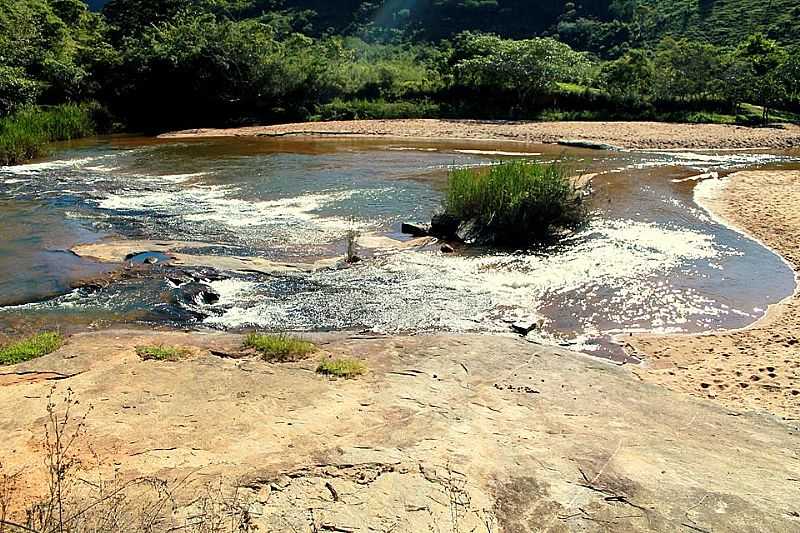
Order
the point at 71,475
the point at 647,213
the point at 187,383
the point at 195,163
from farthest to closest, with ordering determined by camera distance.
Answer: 1. the point at 195,163
2. the point at 647,213
3. the point at 187,383
4. the point at 71,475

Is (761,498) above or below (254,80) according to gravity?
below

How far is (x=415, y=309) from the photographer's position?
9.77m

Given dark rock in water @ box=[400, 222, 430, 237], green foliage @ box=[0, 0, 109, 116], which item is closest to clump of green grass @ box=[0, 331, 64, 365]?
dark rock in water @ box=[400, 222, 430, 237]

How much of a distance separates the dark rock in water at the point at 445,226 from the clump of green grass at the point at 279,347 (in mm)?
6572

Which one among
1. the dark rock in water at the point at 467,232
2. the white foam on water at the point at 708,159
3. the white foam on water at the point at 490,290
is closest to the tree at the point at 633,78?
the white foam on water at the point at 708,159

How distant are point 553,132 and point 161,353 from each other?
30.2 metres

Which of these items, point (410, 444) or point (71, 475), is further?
point (410, 444)

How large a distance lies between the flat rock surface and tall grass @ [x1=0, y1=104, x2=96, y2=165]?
21.0 metres

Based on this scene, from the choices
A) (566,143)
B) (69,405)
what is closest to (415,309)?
(69,405)

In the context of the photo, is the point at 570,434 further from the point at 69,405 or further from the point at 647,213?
the point at 647,213

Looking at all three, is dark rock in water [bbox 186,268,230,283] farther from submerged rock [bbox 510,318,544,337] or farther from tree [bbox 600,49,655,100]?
tree [bbox 600,49,655,100]

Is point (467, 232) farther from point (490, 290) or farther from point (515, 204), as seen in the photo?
point (490, 290)

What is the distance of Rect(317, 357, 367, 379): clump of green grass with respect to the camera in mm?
6910

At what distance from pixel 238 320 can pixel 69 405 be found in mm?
3530
